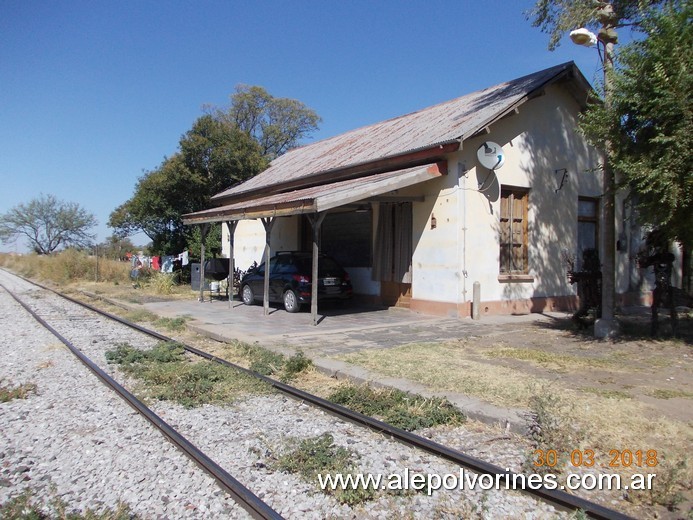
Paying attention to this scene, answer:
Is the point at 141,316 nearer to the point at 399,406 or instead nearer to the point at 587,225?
the point at 399,406

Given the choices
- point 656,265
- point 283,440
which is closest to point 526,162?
point 656,265

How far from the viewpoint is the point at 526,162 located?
13727mm

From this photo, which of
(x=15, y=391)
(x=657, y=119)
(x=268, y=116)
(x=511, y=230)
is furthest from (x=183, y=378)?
(x=268, y=116)

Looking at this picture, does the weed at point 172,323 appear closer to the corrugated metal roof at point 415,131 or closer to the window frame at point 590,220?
the corrugated metal roof at point 415,131

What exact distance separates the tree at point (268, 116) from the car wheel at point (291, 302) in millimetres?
30287

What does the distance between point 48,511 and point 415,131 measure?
44.9 feet

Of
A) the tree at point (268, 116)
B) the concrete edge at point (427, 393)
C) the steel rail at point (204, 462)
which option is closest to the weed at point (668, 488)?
the concrete edge at point (427, 393)

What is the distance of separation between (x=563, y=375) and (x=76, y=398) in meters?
6.32

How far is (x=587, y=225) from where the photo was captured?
15.3 metres

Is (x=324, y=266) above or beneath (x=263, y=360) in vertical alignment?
above

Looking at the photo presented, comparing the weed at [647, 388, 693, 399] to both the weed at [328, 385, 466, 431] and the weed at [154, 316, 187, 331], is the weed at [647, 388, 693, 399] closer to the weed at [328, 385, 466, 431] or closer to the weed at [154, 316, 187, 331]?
the weed at [328, 385, 466, 431]

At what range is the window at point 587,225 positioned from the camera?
49.2 feet

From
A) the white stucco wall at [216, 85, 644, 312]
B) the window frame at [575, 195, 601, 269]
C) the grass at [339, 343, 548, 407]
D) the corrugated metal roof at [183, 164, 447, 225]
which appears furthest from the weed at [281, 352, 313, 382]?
the window frame at [575, 195, 601, 269]

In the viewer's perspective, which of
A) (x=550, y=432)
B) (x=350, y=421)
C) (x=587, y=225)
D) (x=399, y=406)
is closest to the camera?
(x=550, y=432)
